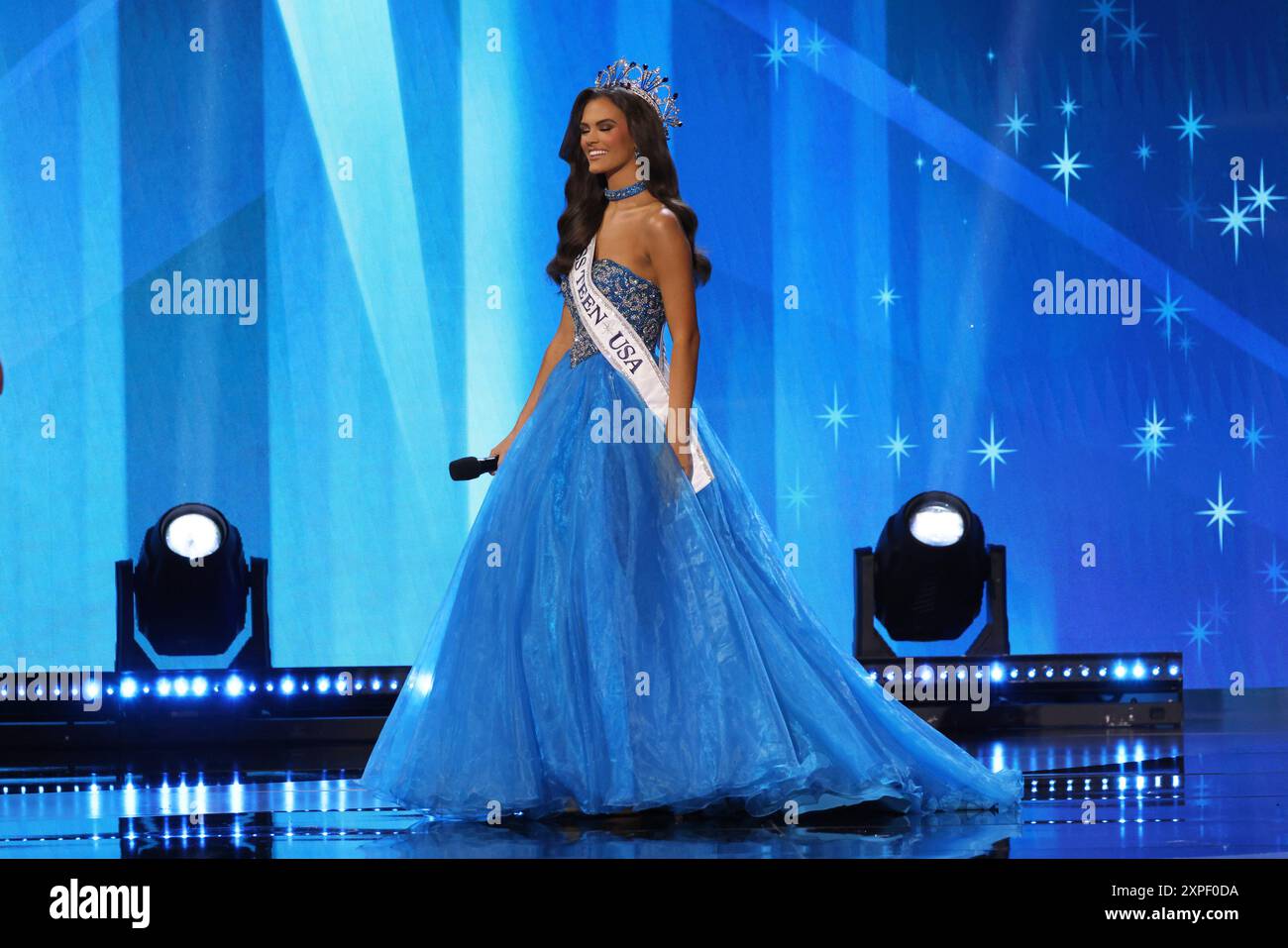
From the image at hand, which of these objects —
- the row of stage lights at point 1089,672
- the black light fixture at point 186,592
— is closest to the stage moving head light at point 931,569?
the row of stage lights at point 1089,672

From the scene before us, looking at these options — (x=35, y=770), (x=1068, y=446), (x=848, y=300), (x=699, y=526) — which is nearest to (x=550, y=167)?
(x=848, y=300)

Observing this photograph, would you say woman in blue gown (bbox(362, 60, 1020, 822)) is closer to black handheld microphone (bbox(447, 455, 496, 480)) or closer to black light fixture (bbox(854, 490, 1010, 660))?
black handheld microphone (bbox(447, 455, 496, 480))

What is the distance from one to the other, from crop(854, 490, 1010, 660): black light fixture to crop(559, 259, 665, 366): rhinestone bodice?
198cm

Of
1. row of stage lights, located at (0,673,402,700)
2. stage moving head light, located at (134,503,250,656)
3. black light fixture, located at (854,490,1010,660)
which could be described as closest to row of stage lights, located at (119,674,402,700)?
row of stage lights, located at (0,673,402,700)

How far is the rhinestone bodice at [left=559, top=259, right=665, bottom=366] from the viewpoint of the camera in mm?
3023

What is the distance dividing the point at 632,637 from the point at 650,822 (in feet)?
1.01

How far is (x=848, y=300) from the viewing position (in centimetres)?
574

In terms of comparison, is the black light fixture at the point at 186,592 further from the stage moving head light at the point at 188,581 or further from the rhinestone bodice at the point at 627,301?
the rhinestone bodice at the point at 627,301

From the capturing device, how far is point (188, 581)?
4746 millimetres

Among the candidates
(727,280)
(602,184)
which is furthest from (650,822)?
(727,280)

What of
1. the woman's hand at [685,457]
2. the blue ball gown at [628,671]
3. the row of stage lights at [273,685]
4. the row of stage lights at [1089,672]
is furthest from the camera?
the row of stage lights at [1089,672]

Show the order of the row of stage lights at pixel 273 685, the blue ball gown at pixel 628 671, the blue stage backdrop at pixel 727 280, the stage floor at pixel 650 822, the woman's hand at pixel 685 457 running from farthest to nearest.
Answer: the blue stage backdrop at pixel 727 280 → the row of stage lights at pixel 273 685 → the woman's hand at pixel 685 457 → the blue ball gown at pixel 628 671 → the stage floor at pixel 650 822

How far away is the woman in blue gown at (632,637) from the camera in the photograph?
276 cm
